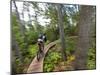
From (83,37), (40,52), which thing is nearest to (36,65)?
(40,52)

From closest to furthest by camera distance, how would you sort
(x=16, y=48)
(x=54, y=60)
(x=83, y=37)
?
(x=16, y=48)
(x=54, y=60)
(x=83, y=37)

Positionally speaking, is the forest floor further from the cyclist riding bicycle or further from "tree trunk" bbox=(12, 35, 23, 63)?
"tree trunk" bbox=(12, 35, 23, 63)

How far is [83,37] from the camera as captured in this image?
8.56 ft

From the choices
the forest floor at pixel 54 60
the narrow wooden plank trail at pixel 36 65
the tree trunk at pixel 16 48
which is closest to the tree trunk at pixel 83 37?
the forest floor at pixel 54 60

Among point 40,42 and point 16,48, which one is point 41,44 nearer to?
point 40,42

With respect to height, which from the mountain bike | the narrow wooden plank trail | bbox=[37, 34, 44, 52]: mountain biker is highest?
bbox=[37, 34, 44, 52]: mountain biker

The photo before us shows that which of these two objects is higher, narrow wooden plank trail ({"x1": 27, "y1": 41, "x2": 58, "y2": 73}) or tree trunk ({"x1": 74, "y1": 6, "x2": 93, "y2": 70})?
tree trunk ({"x1": 74, "y1": 6, "x2": 93, "y2": 70})

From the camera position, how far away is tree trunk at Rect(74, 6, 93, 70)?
260 cm

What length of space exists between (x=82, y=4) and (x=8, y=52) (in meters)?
1.09

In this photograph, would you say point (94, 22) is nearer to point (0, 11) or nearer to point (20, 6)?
point (20, 6)

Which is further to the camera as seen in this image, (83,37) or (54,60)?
(83,37)

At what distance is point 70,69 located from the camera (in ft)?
8.37

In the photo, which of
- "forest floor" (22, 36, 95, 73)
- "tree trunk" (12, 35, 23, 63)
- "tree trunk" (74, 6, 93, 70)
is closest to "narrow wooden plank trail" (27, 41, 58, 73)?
"forest floor" (22, 36, 95, 73)

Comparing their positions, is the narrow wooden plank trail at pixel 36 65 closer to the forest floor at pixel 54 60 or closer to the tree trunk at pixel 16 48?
the forest floor at pixel 54 60
